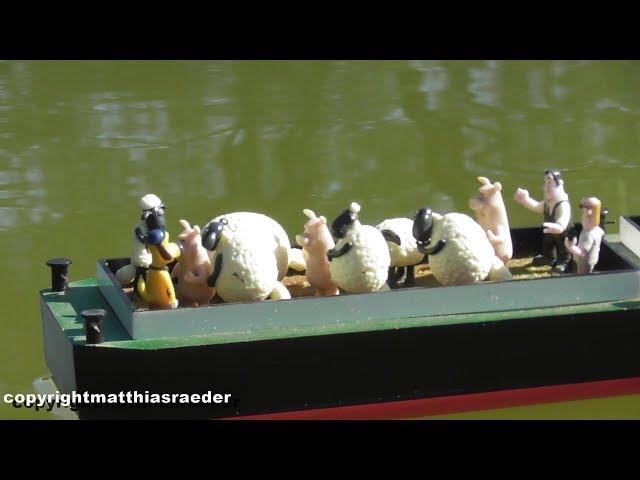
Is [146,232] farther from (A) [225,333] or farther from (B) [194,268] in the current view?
(A) [225,333]

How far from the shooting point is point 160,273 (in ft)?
19.0

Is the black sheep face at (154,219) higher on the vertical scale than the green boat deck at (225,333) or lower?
higher

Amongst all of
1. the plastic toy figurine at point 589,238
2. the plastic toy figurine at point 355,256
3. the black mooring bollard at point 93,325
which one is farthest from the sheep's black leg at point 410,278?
the black mooring bollard at point 93,325

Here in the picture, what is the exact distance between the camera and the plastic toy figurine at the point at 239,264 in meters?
5.80

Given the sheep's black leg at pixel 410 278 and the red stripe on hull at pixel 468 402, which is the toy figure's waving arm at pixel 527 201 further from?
the red stripe on hull at pixel 468 402

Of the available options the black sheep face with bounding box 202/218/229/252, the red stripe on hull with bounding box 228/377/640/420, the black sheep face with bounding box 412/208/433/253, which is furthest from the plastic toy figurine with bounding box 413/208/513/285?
the black sheep face with bounding box 202/218/229/252

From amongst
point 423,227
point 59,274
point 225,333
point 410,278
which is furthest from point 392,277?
point 59,274

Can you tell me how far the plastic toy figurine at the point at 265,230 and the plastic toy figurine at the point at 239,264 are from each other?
0.03 metres

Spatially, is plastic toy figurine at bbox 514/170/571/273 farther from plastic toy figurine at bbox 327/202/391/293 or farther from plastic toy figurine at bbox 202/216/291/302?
plastic toy figurine at bbox 202/216/291/302

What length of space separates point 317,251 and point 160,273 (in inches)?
20.4

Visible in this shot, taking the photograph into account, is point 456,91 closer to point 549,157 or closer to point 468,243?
point 549,157

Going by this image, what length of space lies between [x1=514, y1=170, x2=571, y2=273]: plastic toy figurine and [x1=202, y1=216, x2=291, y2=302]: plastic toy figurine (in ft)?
3.28

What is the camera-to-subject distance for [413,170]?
8.62 metres

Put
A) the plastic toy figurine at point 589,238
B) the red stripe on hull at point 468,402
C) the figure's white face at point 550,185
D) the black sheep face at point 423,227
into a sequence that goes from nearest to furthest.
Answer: the red stripe on hull at point 468,402 → the black sheep face at point 423,227 → the plastic toy figurine at point 589,238 → the figure's white face at point 550,185
